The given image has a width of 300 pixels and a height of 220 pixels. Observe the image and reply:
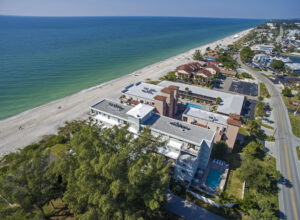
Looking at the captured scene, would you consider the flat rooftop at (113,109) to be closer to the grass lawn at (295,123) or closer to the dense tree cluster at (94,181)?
the dense tree cluster at (94,181)

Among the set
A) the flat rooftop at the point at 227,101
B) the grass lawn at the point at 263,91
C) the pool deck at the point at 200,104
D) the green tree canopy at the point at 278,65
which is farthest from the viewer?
the green tree canopy at the point at 278,65

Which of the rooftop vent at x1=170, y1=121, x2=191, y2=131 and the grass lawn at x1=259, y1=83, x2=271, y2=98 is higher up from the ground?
the rooftop vent at x1=170, y1=121, x2=191, y2=131

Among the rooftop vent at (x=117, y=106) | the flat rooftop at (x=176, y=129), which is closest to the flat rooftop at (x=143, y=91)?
→ the rooftop vent at (x=117, y=106)

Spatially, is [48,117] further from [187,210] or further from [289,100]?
[289,100]

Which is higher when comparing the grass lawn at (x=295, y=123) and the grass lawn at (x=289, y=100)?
the grass lawn at (x=289, y=100)

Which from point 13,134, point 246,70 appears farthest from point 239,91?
point 13,134

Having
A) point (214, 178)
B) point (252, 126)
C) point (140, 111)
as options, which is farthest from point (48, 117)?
point (252, 126)

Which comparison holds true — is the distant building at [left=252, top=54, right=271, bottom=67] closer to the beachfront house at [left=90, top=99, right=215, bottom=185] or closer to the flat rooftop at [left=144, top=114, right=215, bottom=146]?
the flat rooftop at [left=144, top=114, right=215, bottom=146]

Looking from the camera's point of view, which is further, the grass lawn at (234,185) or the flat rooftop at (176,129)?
the flat rooftop at (176,129)

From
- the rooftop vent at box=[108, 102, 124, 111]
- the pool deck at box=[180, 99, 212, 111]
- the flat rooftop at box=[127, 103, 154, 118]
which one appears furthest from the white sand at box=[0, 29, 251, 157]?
the pool deck at box=[180, 99, 212, 111]
